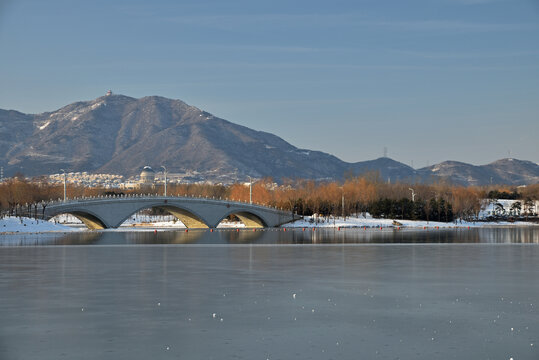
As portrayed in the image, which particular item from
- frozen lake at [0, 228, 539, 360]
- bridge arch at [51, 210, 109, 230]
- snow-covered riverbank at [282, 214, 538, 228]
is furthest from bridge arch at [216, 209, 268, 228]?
frozen lake at [0, 228, 539, 360]

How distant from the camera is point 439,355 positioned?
17406 mm

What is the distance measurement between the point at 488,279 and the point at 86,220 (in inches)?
3683

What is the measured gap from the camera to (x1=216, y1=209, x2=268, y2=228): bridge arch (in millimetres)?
130750

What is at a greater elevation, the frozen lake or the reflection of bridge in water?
the reflection of bridge in water

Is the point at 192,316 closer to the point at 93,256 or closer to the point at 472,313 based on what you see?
the point at 472,313

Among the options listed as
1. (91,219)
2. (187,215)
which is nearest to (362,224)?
(187,215)

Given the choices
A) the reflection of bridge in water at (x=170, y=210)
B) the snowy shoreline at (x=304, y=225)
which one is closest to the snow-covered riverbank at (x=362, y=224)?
the snowy shoreline at (x=304, y=225)

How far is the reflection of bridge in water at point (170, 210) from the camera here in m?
108

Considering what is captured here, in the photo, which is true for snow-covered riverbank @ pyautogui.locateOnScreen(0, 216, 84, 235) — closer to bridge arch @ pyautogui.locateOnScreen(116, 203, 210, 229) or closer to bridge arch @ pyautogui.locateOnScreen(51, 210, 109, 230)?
bridge arch @ pyautogui.locateOnScreen(51, 210, 109, 230)

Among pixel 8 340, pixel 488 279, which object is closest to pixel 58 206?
pixel 488 279

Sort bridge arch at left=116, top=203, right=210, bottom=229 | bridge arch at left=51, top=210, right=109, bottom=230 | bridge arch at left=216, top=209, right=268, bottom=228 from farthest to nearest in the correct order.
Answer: bridge arch at left=216, top=209, right=268, bottom=228 < bridge arch at left=116, top=203, right=210, bottom=229 < bridge arch at left=51, top=210, right=109, bottom=230

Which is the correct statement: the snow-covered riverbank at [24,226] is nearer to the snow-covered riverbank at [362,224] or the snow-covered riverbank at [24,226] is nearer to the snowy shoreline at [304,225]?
the snowy shoreline at [304,225]

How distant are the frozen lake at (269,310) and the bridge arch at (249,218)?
292ft

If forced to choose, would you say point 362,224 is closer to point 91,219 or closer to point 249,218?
point 249,218
